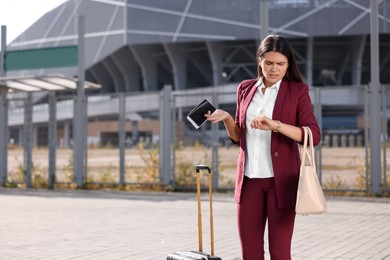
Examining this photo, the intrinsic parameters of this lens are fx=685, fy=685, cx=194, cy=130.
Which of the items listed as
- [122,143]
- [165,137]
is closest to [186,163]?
[165,137]

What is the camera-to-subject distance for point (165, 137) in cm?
1584

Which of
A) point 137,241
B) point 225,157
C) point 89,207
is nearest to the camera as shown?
point 137,241

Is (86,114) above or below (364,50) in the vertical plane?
below

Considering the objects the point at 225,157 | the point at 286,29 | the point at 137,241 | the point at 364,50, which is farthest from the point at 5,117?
the point at 364,50

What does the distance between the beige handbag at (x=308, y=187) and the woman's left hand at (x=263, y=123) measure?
8.5 inches

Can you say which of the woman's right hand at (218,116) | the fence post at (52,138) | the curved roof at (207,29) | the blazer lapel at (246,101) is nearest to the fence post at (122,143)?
the fence post at (52,138)

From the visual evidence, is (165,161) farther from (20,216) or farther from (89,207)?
(20,216)

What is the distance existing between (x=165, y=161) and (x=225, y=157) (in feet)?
4.55

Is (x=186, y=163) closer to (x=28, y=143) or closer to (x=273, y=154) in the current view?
(x=28, y=143)

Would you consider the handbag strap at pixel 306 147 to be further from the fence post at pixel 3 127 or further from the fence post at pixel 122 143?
the fence post at pixel 3 127

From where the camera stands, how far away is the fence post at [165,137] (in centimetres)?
1568

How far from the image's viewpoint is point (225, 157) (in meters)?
15.4

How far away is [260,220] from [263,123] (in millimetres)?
550

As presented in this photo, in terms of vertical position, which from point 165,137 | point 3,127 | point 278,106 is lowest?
point 278,106
